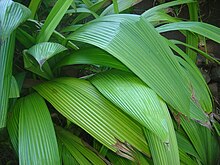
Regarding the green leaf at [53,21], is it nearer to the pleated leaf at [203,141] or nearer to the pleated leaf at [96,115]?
the pleated leaf at [96,115]

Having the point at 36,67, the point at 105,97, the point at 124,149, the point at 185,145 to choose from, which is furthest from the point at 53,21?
the point at 185,145

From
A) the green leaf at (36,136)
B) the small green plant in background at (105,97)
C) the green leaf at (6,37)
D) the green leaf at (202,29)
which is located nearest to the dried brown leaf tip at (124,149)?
the small green plant in background at (105,97)

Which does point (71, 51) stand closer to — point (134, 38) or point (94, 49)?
point (94, 49)

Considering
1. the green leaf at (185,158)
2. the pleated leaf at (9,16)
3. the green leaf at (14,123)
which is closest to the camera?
the pleated leaf at (9,16)

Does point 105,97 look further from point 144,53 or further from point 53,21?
point 53,21

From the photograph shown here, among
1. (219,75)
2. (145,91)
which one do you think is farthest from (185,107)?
(219,75)
